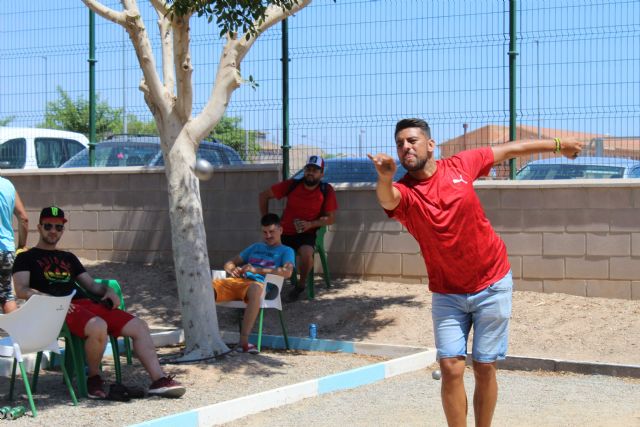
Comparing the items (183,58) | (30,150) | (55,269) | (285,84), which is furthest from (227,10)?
(30,150)

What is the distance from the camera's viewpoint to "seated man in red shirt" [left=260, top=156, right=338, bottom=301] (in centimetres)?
1115

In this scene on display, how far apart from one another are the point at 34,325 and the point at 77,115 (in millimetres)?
8729

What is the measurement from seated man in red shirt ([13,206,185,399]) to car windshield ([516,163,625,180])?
5.65m

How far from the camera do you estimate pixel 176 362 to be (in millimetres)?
8508

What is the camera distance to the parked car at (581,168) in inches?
428

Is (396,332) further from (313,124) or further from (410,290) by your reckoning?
(313,124)

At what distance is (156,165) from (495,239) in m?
8.16

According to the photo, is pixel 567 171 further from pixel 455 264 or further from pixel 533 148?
pixel 455 264

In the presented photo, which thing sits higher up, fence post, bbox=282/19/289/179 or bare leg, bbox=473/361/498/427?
fence post, bbox=282/19/289/179

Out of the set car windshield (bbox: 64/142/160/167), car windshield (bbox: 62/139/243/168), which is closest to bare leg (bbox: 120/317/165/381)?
car windshield (bbox: 62/139/243/168)

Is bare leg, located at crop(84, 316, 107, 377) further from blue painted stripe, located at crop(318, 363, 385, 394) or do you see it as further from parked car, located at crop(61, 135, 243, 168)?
parked car, located at crop(61, 135, 243, 168)

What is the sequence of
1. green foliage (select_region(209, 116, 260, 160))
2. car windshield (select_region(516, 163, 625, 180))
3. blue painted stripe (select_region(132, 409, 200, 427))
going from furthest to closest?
green foliage (select_region(209, 116, 260, 160)), car windshield (select_region(516, 163, 625, 180)), blue painted stripe (select_region(132, 409, 200, 427))

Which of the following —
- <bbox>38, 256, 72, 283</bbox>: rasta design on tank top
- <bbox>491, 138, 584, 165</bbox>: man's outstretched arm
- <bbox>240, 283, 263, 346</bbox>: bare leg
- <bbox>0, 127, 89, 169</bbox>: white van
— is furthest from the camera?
<bbox>0, 127, 89, 169</bbox>: white van

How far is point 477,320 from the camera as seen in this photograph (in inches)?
219
